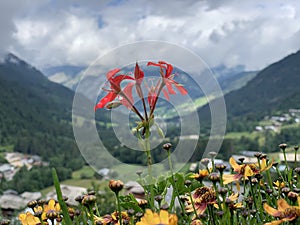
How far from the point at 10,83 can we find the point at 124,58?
17450 centimetres

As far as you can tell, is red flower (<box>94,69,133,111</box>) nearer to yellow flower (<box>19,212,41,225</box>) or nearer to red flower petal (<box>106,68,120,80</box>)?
red flower petal (<box>106,68,120,80</box>)

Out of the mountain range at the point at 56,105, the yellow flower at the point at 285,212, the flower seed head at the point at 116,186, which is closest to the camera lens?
the yellow flower at the point at 285,212

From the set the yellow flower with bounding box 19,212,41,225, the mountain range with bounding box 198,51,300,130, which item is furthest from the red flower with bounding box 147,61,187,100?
the mountain range with bounding box 198,51,300,130

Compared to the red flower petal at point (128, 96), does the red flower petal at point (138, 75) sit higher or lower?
higher

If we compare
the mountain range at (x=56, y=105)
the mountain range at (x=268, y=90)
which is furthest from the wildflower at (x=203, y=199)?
the mountain range at (x=268, y=90)

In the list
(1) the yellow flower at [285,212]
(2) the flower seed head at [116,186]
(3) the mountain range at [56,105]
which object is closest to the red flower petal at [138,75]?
(2) the flower seed head at [116,186]

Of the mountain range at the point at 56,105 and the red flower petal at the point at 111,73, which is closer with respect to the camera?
the red flower petal at the point at 111,73

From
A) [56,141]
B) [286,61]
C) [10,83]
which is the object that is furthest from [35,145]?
[286,61]

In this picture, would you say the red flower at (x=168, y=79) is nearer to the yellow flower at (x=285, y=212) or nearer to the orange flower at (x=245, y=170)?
the orange flower at (x=245, y=170)

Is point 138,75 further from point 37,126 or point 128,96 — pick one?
point 37,126

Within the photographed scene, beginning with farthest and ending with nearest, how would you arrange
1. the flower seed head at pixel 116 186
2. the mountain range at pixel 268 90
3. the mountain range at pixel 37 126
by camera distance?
the mountain range at pixel 268 90
the mountain range at pixel 37 126
the flower seed head at pixel 116 186

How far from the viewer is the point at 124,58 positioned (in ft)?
6.43

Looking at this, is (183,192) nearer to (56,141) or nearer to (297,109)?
(56,141)

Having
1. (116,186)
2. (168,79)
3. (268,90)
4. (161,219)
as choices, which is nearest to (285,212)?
(161,219)
